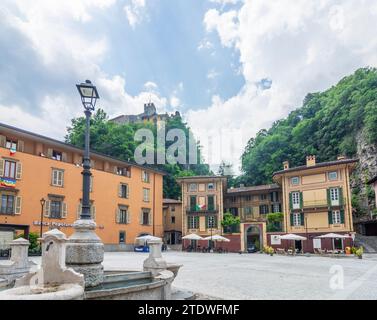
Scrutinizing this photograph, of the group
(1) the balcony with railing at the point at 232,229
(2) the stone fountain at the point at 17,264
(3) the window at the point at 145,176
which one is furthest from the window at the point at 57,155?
(2) the stone fountain at the point at 17,264

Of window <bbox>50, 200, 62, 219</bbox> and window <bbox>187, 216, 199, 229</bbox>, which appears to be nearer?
window <bbox>50, 200, 62, 219</bbox>

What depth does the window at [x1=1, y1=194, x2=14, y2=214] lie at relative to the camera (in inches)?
1138

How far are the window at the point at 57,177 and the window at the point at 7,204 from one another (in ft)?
15.1

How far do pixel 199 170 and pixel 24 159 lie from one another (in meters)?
41.2

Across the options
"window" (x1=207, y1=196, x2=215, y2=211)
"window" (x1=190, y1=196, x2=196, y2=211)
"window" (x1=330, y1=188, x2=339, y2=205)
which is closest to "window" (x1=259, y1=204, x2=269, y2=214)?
"window" (x1=207, y1=196, x2=215, y2=211)

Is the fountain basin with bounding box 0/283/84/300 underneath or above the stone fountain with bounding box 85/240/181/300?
above

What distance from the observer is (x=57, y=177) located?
3397cm

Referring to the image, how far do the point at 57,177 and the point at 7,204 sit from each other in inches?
225

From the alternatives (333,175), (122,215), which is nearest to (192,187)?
(122,215)

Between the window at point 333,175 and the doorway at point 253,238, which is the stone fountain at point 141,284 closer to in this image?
the window at point 333,175

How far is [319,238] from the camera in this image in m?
37.0

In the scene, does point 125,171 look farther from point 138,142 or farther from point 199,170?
point 199,170

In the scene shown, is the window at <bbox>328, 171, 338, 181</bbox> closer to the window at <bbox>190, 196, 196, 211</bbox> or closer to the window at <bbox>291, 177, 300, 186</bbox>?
the window at <bbox>291, 177, 300, 186</bbox>
